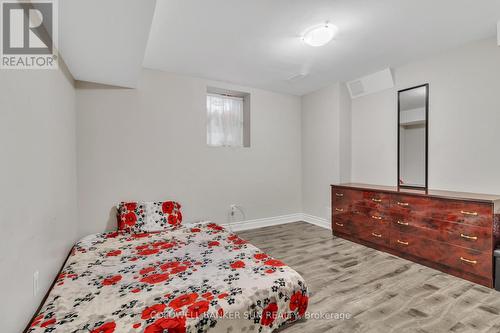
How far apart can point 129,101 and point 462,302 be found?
14.0ft

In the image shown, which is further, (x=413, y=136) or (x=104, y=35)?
(x=413, y=136)

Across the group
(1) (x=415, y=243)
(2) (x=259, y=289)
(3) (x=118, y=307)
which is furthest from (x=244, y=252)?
(1) (x=415, y=243)

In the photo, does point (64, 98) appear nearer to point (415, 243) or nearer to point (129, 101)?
point (129, 101)

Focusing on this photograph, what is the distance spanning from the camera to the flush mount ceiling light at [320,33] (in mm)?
2412

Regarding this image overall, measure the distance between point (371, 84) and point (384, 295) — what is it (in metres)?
3.10

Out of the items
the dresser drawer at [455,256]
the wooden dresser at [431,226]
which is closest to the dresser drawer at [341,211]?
Answer: the wooden dresser at [431,226]

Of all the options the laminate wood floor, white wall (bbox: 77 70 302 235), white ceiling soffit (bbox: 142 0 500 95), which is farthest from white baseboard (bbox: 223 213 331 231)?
white ceiling soffit (bbox: 142 0 500 95)

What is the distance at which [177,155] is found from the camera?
3643mm

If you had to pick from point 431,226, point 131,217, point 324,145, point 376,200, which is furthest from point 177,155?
point 431,226

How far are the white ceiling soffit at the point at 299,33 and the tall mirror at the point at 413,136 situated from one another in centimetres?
52

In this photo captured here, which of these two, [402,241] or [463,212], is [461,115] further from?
[402,241]

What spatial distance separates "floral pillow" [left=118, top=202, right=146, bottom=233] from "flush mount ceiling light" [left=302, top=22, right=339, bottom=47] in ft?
9.52

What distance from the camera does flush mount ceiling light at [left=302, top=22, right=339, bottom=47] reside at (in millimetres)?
2412

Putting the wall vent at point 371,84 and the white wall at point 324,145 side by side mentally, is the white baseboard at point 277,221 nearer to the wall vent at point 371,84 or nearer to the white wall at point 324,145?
the white wall at point 324,145
